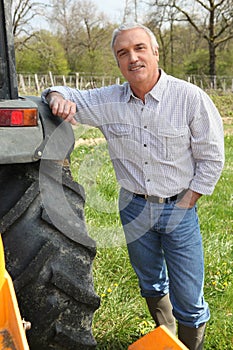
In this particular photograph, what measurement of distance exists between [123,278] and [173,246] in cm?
114

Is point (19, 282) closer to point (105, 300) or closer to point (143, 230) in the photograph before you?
point (143, 230)

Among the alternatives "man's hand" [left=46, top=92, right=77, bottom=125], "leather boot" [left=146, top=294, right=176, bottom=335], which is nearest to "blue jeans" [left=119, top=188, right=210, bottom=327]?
"leather boot" [left=146, top=294, right=176, bottom=335]

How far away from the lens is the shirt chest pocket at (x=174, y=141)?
7.29 feet

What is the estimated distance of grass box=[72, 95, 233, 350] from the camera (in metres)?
2.83

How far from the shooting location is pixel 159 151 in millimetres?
2279

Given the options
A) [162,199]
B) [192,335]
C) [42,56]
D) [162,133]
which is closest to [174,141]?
[162,133]

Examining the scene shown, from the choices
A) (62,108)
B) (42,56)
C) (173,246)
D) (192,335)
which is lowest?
(192,335)

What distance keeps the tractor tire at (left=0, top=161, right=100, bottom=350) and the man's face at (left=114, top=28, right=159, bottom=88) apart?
621 mm

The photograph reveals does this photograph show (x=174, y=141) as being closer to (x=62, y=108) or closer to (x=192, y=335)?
(x=62, y=108)

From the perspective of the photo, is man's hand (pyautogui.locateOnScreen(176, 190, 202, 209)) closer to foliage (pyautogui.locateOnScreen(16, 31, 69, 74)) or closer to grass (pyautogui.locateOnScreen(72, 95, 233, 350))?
grass (pyautogui.locateOnScreen(72, 95, 233, 350))

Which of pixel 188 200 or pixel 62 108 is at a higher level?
pixel 62 108

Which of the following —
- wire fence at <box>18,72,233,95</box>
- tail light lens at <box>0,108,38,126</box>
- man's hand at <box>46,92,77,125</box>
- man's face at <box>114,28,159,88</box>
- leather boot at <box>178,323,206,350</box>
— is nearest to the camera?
tail light lens at <box>0,108,38,126</box>

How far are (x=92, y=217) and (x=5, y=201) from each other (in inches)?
103

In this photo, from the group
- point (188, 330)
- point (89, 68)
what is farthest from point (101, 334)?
point (89, 68)
